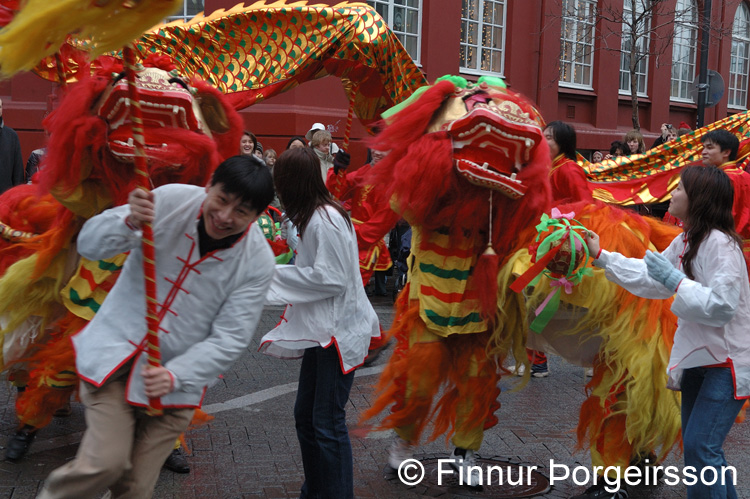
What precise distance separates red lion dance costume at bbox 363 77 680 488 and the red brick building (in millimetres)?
8376

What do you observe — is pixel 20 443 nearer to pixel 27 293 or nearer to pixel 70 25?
pixel 27 293

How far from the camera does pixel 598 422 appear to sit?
13.8 feet

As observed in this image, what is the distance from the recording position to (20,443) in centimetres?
454

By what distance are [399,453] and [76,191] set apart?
2.11m

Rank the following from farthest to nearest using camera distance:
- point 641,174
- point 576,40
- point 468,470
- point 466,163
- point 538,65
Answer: point 576,40, point 538,65, point 641,174, point 468,470, point 466,163

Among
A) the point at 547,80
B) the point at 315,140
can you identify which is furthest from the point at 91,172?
the point at 547,80

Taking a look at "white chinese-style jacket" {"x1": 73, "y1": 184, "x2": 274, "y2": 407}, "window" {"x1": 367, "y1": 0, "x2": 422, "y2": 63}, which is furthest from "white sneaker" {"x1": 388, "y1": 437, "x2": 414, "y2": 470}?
"window" {"x1": 367, "y1": 0, "x2": 422, "y2": 63}

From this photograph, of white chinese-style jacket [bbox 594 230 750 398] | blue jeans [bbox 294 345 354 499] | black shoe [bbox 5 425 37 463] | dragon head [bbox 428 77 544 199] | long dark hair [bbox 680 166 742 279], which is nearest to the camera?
white chinese-style jacket [bbox 594 230 750 398]

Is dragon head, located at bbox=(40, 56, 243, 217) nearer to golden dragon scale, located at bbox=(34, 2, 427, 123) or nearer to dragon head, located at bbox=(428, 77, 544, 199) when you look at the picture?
golden dragon scale, located at bbox=(34, 2, 427, 123)

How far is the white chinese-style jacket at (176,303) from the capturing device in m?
2.95

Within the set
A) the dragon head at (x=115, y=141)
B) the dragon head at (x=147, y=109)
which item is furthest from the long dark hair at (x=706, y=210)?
the dragon head at (x=147, y=109)

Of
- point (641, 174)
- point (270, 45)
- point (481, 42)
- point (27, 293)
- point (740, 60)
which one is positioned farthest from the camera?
point (740, 60)

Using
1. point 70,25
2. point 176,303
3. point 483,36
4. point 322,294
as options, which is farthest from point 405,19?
point 70,25

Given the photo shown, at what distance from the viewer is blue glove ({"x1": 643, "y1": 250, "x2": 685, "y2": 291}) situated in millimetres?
3381
